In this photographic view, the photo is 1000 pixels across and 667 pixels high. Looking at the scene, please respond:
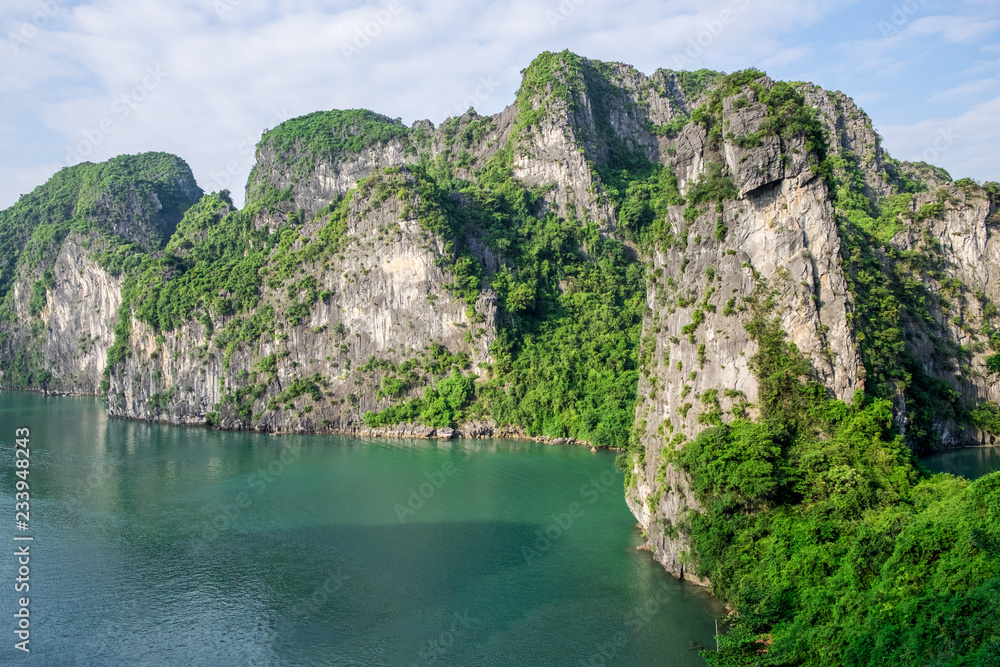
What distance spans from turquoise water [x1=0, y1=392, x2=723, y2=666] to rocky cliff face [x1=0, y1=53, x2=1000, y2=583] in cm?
323

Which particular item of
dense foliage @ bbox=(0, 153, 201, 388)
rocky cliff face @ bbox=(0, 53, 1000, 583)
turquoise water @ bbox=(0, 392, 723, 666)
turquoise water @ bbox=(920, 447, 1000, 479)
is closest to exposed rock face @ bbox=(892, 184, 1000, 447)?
rocky cliff face @ bbox=(0, 53, 1000, 583)

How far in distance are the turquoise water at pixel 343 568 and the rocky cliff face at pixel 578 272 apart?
3.23m

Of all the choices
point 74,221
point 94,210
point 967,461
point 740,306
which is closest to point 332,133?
point 94,210

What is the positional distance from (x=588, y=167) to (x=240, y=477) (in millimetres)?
41643

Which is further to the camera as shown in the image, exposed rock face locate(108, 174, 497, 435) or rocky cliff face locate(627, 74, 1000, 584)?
exposed rock face locate(108, 174, 497, 435)

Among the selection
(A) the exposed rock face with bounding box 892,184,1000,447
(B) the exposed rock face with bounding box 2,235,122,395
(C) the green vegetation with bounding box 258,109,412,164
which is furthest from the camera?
(B) the exposed rock face with bounding box 2,235,122,395

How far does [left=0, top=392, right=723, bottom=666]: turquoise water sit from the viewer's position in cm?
1942

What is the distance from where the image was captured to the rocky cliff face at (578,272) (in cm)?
2377

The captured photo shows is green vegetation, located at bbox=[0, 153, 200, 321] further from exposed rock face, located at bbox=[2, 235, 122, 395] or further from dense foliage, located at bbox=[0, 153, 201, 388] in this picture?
exposed rock face, located at bbox=[2, 235, 122, 395]

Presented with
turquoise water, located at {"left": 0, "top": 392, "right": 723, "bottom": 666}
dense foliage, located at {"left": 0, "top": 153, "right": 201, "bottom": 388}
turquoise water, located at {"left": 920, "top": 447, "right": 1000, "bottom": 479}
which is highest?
dense foliage, located at {"left": 0, "top": 153, "right": 201, "bottom": 388}

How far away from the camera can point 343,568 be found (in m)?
24.9

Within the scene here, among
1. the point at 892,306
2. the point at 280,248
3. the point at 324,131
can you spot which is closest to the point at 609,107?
the point at 324,131

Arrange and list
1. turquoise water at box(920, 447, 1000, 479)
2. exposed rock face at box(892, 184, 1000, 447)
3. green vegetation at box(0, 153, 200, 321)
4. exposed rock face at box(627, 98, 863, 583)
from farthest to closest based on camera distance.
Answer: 1. green vegetation at box(0, 153, 200, 321)
2. exposed rock face at box(892, 184, 1000, 447)
3. turquoise water at box(920, 447, 1000, 479)
4. exposed rock face at box(627, 98, 863, 583)

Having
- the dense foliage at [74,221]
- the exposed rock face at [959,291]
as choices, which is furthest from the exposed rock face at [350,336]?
the dense foliage at [74,221]
